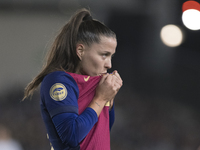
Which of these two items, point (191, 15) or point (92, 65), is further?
point (191, 15)

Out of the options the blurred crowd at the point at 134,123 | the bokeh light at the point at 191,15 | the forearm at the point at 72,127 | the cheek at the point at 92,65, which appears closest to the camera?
the forearm at the point at 72,127

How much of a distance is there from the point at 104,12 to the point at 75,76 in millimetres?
2063

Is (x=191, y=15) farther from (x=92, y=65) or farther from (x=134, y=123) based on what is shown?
(x=92, y=65)

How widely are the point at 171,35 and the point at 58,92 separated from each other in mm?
2423

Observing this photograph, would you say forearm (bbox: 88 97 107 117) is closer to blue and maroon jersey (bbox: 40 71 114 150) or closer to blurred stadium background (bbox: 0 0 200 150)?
blue and maroon jersey (bbox: 40 71 114 150)

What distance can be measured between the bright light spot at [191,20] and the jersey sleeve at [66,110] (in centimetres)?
245

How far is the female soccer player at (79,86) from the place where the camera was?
2.07 feet

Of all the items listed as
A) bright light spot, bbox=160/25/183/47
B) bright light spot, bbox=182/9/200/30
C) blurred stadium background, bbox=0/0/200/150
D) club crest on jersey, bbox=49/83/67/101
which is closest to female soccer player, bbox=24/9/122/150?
club crest on jersey, bbox=49/83/67/101

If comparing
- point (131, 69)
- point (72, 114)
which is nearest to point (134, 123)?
point (131, 69)

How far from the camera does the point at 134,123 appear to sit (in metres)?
2.66

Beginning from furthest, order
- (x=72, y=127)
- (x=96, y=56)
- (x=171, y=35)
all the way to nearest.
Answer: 1. (x=171, y=35)
2. (x=96, y=56)
3. (x=72, y=127)

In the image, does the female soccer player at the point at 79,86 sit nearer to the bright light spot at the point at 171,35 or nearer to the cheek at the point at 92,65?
the cheek at the point at 92,65

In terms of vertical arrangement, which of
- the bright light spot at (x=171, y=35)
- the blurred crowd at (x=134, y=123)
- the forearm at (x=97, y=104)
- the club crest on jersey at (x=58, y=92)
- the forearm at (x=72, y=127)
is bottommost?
the blurred crowd at (x=134, y=123)

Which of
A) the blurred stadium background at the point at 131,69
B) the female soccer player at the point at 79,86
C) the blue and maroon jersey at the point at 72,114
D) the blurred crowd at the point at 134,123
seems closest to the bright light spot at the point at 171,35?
the blurred stadium background at the point at 131,69
